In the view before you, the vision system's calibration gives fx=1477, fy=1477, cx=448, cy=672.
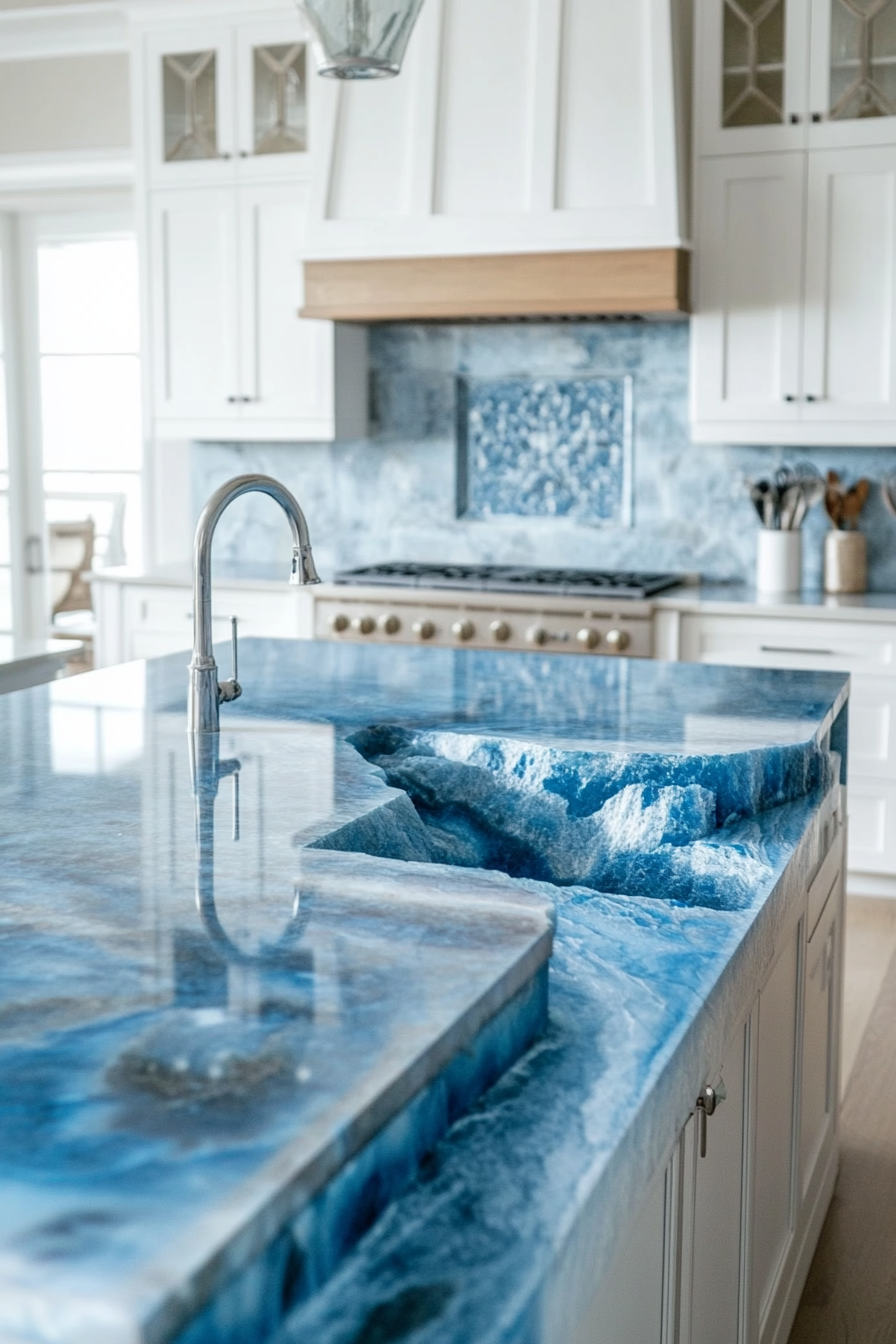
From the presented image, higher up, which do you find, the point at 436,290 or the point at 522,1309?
the point at 436,290

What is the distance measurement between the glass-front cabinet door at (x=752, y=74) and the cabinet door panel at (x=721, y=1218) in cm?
339

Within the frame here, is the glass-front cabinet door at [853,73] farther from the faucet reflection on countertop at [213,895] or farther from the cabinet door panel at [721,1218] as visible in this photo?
the cabinet door panel at [721,1218]

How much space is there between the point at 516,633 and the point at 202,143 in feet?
6.78

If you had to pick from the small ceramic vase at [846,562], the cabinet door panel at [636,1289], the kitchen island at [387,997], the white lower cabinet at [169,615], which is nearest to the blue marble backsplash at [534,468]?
the small ceramic vase at [846,562]

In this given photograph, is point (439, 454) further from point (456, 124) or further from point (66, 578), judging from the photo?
point (66, 578)

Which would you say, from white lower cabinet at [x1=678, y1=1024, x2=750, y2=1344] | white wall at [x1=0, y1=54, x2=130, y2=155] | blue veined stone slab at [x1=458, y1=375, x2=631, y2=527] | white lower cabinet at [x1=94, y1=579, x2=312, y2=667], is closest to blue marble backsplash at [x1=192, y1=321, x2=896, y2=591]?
blue veined stone slab at [x1=458, y1=375, x2=631, y2=527]

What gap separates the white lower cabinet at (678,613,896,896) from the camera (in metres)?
4.35

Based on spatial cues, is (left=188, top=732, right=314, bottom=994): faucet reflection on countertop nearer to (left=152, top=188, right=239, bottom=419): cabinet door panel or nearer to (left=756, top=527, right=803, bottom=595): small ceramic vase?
(left=756, top=527, right=803, bottom=595): small ceramic vase

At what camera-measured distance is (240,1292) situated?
79cm

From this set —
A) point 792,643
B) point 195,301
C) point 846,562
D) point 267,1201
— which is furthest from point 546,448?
point 267,1201

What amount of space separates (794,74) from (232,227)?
6.30ft

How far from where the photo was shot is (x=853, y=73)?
4324 millimetres

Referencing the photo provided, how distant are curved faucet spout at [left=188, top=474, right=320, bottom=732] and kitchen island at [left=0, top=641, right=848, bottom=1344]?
6 cm

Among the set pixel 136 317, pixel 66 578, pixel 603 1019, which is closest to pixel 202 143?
pixel 136 317
